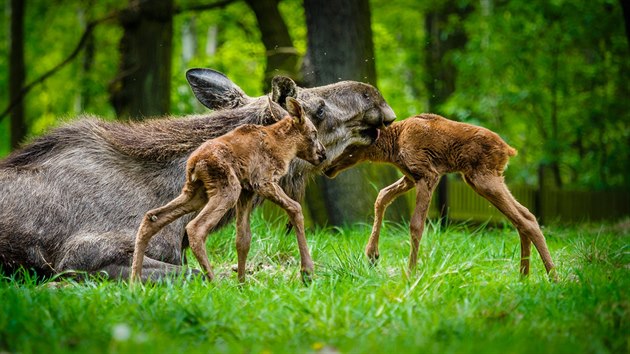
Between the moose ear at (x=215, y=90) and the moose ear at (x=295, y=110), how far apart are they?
1.46 metres

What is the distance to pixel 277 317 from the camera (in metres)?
4.76

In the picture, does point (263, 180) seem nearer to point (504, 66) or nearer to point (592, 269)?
point (592, 269)

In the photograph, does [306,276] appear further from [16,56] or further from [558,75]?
[558,75]

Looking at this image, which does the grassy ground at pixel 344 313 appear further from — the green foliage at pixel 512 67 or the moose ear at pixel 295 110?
the green foliage at pixel 512 67

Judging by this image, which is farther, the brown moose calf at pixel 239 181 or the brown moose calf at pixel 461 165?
the brown moose calf at pixel 461 165

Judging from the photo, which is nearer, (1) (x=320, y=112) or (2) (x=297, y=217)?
(2) (x=297, y=217)

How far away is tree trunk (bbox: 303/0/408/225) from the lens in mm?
10828

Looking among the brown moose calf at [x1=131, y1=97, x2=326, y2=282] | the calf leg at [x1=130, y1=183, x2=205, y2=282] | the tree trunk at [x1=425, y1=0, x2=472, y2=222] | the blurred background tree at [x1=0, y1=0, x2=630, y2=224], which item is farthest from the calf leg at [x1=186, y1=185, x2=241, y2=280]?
the tree trunk at [x1=425, y1=0, x2=472, y2=222]

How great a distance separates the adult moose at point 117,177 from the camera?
259 inches

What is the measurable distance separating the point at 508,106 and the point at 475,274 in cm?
1644

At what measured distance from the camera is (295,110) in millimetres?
5957

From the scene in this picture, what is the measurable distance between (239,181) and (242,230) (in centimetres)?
39

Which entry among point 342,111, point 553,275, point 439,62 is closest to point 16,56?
point 439,62

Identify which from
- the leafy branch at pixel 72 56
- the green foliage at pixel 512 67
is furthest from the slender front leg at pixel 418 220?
the green foliage at pixel 512 67
